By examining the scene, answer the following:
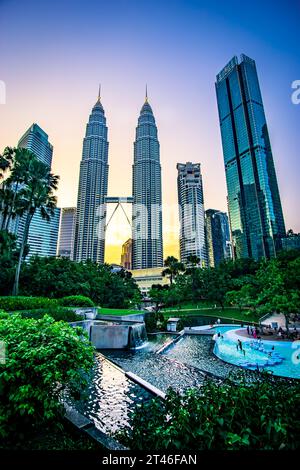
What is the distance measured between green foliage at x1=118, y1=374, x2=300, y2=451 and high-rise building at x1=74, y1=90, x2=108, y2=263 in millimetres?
93315

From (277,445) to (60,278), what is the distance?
1300 inches

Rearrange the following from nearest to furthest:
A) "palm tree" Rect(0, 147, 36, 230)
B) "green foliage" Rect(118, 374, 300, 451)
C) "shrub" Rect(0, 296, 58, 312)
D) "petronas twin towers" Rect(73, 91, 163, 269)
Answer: "green foliage" Rect(118, 374, 300, 451), "shrub" Rect(0, 296, 58, 312), "palm tree" Rect(0, 147, 36, 230), "petronas twin towers" Rect(73, 91, 163, 269)

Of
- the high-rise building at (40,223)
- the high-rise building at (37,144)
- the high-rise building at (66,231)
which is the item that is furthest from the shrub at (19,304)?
the high-rise building at (66,231)

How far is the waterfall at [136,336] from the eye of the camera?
1975cm

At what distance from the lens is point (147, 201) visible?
434 feet

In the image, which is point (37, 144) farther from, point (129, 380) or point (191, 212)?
point (191, 212)

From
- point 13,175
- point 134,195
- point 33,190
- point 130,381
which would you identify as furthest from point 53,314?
point 134,195

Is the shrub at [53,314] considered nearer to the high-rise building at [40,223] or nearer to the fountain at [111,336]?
the fountain at [111,336]

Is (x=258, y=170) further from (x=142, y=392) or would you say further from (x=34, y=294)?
(x=142, y=392)

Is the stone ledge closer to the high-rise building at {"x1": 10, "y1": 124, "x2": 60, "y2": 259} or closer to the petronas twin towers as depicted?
the high-rise building at {"x1": 10, "y1": 124, "x2": 60, "y2": 259}

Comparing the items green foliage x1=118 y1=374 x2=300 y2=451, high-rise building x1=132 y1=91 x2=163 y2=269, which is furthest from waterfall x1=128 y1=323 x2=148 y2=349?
high-rise building x1=132 y1=91 x2=163 y2=269

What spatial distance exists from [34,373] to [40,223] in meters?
81.5

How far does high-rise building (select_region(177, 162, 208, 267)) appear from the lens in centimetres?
12838

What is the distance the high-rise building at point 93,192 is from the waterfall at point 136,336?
7491 centimetres
